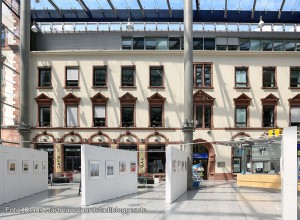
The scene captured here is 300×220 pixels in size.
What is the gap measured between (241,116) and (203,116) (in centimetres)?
341

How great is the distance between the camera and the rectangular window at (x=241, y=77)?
3747 centimetres

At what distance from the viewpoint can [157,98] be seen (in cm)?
3712

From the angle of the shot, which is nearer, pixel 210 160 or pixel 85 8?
pixel 210 160

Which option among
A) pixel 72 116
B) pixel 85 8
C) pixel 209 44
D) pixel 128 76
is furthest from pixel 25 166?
pixel 209 44

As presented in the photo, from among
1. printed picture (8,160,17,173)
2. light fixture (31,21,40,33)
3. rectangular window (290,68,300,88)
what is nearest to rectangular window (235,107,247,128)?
rectangular window (290,68,300,88)

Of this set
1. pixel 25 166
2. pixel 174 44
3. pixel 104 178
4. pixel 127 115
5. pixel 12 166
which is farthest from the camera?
pixel 174 44

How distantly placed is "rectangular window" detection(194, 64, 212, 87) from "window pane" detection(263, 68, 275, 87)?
16.3ft

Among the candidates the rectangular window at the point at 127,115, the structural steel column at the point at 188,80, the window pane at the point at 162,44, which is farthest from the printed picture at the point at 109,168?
the window pane at the point at 162,44

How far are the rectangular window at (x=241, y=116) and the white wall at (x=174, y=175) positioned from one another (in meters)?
14.6

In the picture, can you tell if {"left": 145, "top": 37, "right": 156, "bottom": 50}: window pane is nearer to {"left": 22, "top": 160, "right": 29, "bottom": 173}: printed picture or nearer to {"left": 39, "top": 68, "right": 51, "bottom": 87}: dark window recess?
{"left": 39, "top": 68, "right": 51, "bottom": 87}: dark window recess

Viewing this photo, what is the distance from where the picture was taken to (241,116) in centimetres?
3725

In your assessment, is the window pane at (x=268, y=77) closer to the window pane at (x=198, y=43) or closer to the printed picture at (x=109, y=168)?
the window pane at (x=198, y=43)

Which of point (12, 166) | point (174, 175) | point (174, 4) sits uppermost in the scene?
point (174, 4)

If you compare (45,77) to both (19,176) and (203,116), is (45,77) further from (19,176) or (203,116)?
(19,176)
